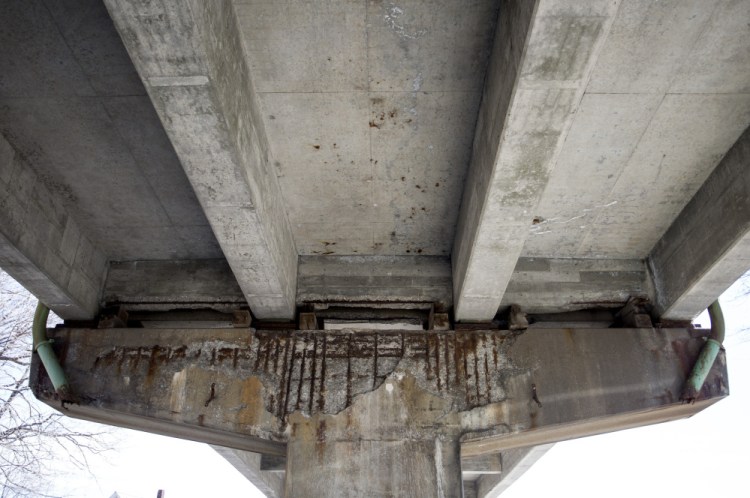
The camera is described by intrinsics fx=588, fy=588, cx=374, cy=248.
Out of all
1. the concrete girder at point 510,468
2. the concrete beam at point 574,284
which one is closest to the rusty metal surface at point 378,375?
the concrete beam at point 574,284

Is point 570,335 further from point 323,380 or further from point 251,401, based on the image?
point 251,401

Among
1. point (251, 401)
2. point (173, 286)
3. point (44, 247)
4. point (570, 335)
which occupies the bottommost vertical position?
point (251, 401)

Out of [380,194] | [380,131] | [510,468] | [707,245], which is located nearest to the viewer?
[380,131]

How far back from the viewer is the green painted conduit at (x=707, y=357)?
607cm

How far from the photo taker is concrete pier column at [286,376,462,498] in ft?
19.2

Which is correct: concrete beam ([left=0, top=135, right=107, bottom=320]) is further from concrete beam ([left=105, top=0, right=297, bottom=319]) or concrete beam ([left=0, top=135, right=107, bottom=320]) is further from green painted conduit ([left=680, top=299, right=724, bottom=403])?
green painted conduit ([left=680, top=299, right=724, bottom=403])

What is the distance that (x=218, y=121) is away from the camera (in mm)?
4277

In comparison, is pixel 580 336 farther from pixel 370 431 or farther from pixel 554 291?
pixel 370 431

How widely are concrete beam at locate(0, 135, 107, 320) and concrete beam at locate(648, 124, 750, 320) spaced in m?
6.38

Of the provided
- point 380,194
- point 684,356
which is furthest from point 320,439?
point 684,356

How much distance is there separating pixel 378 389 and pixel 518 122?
10.7 ft

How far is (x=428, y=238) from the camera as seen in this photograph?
670 centimetres

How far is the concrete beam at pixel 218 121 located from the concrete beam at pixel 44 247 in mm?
1867

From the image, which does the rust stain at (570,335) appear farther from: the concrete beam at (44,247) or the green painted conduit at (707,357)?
the concrete beam at (44,247)
